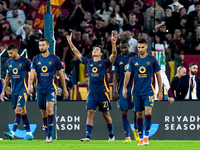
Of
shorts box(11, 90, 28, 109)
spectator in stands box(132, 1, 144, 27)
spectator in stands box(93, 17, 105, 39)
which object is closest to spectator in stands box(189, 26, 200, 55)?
spectator in stands box(132, 1, 144, 27)

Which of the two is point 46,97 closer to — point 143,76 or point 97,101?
point 97,101

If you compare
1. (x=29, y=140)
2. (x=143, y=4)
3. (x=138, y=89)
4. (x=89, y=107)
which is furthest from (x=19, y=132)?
(x=143, y=4)

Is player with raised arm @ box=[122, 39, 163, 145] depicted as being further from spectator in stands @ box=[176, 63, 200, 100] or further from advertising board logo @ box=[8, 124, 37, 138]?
advertising board logo @ box=[8, 124, 37, 138]

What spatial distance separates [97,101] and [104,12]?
8.86m

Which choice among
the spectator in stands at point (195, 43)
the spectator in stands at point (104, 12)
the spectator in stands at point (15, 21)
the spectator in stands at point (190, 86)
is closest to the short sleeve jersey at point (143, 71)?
the spectator in stands at point (190, 86)

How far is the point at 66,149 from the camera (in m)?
11.4

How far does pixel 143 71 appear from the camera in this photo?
41.5 ft

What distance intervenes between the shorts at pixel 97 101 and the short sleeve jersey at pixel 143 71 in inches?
66.8

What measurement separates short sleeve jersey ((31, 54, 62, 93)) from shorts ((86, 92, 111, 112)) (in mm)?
1066

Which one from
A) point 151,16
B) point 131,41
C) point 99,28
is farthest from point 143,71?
point 99,28

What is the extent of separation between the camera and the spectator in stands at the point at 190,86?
55.0ft

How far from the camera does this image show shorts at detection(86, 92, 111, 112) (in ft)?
46.6

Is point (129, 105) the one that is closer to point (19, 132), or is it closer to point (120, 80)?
point (120, 80)

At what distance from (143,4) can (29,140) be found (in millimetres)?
9263
